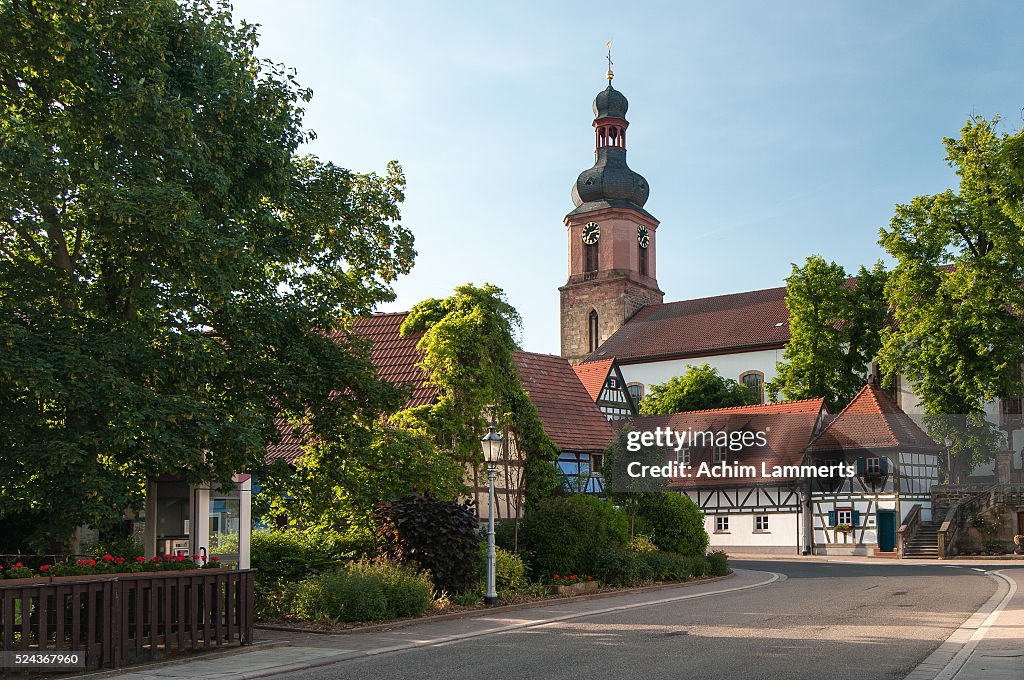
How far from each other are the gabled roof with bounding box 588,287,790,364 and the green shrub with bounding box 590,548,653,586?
47167 millimetres

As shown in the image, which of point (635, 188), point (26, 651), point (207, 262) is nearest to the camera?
point (26, 651)

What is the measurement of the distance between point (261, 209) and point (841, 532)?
123 feet

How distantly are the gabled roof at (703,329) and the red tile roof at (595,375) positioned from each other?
87.2 feet

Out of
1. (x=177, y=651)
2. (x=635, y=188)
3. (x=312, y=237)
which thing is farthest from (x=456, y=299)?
(x=635, y=188)

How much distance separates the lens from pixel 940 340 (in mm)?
44062

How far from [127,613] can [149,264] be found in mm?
4822

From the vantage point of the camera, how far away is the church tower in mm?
80750

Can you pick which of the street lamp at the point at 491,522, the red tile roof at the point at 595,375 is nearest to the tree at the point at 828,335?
the red tile roof at the point at 595,375

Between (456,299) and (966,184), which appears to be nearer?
(456,299)

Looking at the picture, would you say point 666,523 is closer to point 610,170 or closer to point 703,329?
point 703,329

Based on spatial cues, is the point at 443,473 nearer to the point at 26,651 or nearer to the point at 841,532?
the point at 26,651

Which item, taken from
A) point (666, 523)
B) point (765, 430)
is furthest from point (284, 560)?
point (765, 430)

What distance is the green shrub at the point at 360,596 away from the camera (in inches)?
669

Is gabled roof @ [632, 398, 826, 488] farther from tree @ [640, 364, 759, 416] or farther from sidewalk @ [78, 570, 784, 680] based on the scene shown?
sidewalk @ [78, 570, 784, 680]
